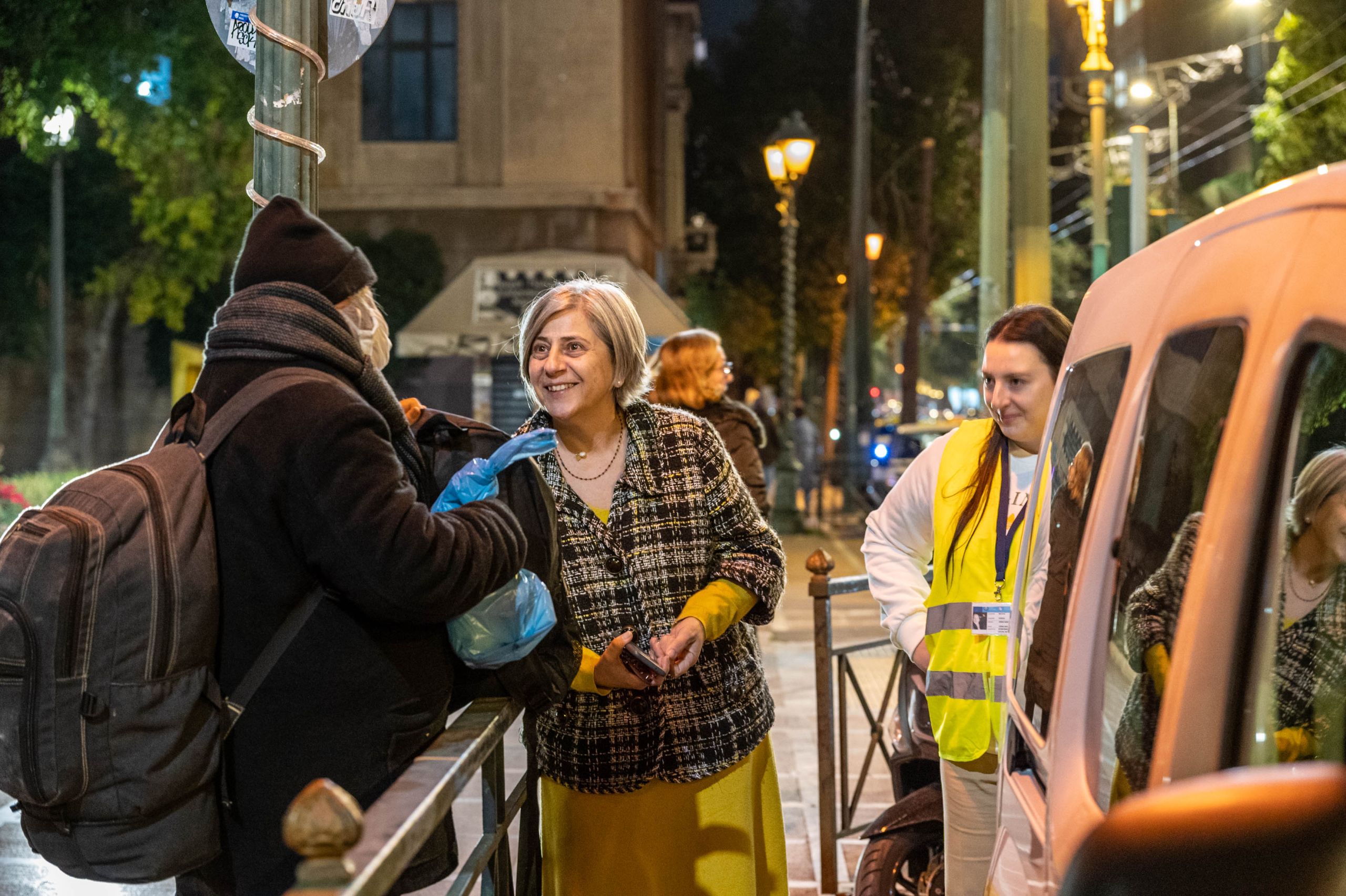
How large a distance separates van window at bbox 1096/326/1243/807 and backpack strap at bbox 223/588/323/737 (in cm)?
132

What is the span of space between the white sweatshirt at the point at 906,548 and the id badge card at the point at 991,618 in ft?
1.08

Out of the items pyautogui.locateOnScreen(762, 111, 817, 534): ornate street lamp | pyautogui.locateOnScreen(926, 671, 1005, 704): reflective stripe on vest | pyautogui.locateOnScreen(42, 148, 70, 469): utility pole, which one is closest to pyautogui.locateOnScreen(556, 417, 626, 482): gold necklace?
pyautogui.locateOnScreen(926, 671, 1005, 704): reflective stripe on vest

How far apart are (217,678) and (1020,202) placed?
27.8ft

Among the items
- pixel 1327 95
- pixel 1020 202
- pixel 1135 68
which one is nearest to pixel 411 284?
pixel 1020 202

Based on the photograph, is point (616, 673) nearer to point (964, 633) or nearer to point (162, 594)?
point (964, 633)

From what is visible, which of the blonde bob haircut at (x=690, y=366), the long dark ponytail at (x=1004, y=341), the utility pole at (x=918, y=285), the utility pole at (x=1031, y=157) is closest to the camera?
the long dark ponytail at (x=1004, y=341)

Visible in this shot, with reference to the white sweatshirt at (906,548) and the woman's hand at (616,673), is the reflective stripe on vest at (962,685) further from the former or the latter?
the woman's hand at (616,673)

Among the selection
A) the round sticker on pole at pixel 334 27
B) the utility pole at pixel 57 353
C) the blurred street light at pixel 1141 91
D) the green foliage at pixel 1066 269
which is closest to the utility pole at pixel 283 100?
the round sticker on pole at pixel 334 27

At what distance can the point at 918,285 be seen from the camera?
113ft

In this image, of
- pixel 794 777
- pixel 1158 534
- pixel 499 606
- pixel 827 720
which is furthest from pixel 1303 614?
pixel 794 777

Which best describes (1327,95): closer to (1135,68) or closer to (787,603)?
(787,603)

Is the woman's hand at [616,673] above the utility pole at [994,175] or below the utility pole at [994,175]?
below

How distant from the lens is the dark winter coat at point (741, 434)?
753cm

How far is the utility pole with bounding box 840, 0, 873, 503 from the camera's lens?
77.0 ft
